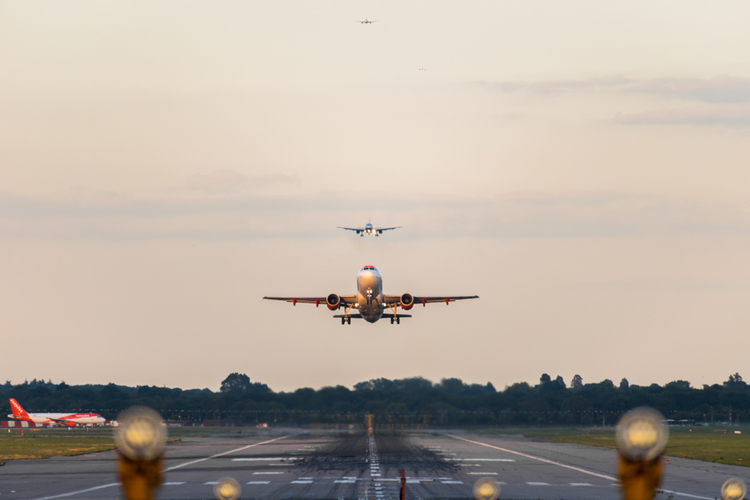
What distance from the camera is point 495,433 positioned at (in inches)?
5866

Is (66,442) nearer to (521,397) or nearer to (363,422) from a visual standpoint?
(363,422)

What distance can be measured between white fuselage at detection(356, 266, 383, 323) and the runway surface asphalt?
14291 millimetres

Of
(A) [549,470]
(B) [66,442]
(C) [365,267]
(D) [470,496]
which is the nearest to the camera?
(D) [470,496]

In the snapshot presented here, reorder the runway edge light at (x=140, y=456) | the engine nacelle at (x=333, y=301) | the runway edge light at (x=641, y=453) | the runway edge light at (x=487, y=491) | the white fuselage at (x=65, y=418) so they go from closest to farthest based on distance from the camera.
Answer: the runway edge light at (x=641, y=453) < the runway edge light at (x=140, y=456) < the runway edge light at (x=487, y=491) < the engine nacelle at (x=333, y=301) < the white fuselage at (x=65, y=418)

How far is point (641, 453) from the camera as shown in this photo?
22.6 feet

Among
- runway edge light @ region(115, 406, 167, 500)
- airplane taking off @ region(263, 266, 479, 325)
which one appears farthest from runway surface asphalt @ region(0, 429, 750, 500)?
runway edge light @ region(115, 406, 167, 500)

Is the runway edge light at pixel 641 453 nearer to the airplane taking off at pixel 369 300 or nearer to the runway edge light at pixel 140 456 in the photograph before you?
the runway edge light at pixel 140 456

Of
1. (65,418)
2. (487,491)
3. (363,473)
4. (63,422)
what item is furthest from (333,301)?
(63,422)

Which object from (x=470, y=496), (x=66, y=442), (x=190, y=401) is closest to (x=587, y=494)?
(x=470, y=496)

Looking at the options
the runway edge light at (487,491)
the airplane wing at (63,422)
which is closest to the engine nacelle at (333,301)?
the runway edge light at (487,491)

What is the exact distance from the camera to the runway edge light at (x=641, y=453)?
6.87 metres

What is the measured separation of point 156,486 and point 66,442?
116393mm

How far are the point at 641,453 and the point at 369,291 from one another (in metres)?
66.2

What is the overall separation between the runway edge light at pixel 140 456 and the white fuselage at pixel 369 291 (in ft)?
214
